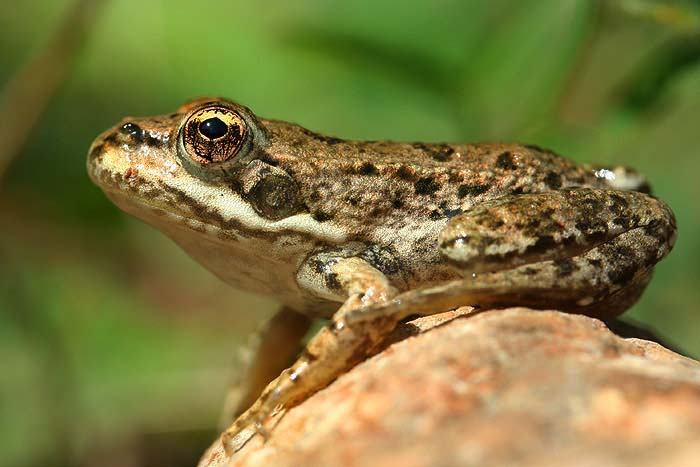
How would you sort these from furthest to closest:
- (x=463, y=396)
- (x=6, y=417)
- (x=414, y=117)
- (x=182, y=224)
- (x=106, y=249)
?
(x=106, y=249), (x=414, y=117), (x=6, y=417), (x=182, y=224), (x=463, y=396)

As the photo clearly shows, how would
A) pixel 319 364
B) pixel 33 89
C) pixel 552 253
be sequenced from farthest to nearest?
pixel 33 89
pixel 552 253
pixel 319 364

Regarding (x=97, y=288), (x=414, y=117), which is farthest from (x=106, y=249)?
(x=414, y=117)

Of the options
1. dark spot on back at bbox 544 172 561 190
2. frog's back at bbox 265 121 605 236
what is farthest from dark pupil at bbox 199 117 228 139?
dark spot on back at bbox 544 172 561 190

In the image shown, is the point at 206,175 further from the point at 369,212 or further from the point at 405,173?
the point at 405,173

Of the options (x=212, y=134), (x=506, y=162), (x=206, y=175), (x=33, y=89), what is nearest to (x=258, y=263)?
(x=206, y=175)

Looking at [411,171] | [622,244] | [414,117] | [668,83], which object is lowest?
[414,117]

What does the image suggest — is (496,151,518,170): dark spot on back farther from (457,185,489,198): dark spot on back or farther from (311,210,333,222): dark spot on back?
(311,210,333,222): dark spot on back

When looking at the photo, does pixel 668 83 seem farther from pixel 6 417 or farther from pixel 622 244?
pixel 6 417

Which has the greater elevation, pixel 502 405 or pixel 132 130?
pixel 502 405
